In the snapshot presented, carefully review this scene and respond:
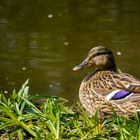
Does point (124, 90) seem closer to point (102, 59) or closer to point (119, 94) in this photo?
point (119, 94)

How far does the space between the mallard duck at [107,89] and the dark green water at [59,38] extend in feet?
8.62

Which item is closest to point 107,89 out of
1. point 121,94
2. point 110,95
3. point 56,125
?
point 110,95

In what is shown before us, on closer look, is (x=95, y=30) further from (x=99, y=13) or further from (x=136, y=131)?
(x=136, y=131)

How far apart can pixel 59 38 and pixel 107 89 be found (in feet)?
20.1

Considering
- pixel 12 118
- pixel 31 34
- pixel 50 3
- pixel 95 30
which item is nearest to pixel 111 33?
pixel 95 30

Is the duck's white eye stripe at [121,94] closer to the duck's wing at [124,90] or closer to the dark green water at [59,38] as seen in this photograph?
the duck's wing at [124,90]

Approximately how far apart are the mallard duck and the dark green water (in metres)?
2.63

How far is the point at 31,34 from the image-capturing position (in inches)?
478

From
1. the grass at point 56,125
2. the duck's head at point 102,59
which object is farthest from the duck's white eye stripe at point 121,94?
the duck's head at point 102,59

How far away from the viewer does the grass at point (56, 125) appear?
5.06m

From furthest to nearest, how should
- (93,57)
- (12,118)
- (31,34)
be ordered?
(31,34)
(93,57)
(12,118)

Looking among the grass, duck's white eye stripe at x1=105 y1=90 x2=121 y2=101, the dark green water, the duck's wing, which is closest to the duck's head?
the duck's wing

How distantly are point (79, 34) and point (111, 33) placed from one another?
566 mm

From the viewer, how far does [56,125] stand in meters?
5.21
